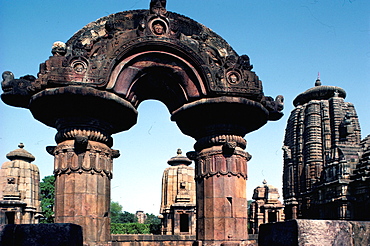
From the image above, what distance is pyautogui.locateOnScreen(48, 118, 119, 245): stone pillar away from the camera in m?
8.93

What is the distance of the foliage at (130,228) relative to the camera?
49531mm

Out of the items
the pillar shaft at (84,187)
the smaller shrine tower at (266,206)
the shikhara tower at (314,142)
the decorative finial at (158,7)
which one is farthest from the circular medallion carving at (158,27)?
the smaller shrine tower at (266,206)

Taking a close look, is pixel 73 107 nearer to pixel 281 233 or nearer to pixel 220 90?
pixel 220 90

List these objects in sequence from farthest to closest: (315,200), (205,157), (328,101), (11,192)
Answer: (328,101), (315,200), (11,192), (205,157)

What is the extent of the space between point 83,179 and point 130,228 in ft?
140

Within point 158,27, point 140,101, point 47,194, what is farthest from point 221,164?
point 47,194

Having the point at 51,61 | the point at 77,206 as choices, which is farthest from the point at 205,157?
the point at 51,61

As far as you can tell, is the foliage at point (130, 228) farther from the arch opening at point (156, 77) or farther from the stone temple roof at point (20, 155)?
the arch opening at point (156, 77)

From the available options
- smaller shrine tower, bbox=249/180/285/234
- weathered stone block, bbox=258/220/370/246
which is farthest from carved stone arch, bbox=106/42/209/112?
smaller shrine tower, bbox=249/180/285/234

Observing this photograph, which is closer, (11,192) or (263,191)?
(11,192)

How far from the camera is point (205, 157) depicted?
10.1m

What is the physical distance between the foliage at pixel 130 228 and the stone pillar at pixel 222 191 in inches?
1611

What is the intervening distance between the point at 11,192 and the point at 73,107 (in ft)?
83.0

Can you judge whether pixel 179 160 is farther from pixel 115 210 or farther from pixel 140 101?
pixel 115 210
